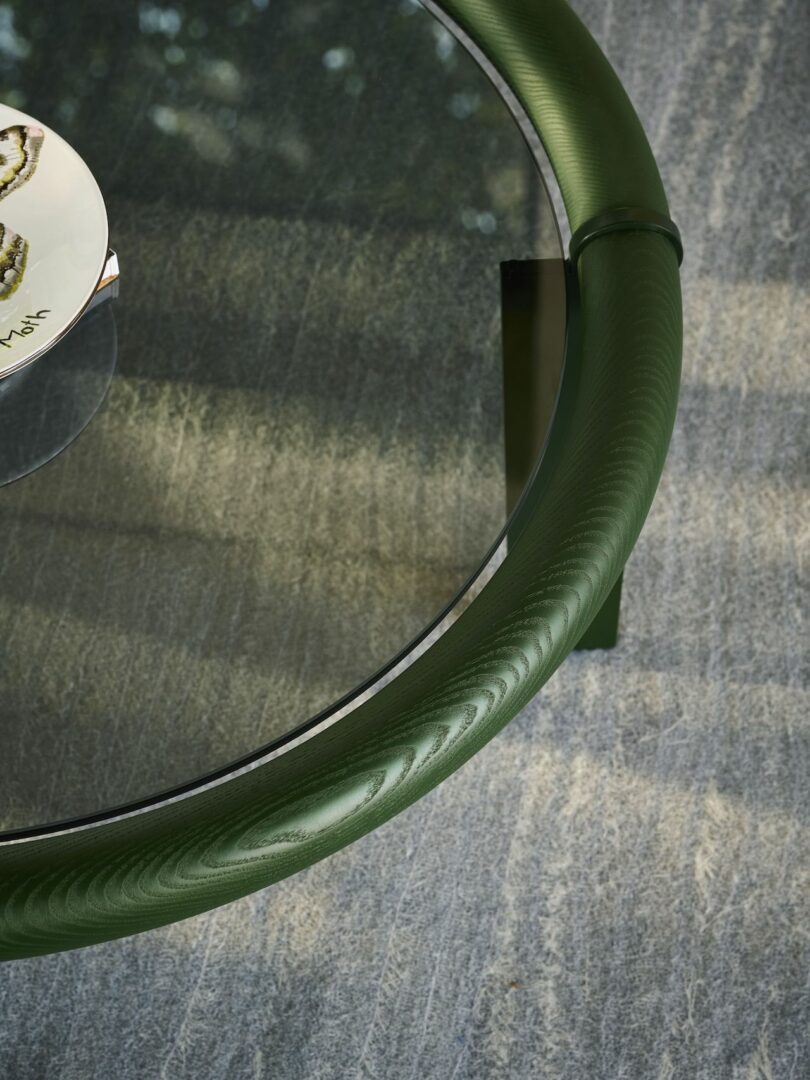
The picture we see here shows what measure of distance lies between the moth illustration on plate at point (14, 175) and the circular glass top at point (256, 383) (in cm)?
6

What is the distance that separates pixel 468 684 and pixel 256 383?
24 cm

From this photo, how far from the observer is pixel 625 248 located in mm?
665

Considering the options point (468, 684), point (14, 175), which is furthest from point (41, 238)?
point (468, 684)

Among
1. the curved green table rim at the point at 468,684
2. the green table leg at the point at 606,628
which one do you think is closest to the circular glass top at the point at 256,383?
the curved green table rim at the point at 468,684

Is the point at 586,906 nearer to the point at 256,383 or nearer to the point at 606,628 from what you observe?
the point at 606,628

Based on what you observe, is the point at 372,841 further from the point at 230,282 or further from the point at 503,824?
the point at 230,282

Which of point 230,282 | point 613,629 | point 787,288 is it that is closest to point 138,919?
point 230,282

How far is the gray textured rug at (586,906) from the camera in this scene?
2.63ft

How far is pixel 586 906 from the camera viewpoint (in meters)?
0.85

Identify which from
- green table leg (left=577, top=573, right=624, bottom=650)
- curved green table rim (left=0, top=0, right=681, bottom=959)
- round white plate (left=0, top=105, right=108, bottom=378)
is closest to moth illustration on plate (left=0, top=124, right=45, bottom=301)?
round white plate (left=0, top=105, right=108, bottom=378)

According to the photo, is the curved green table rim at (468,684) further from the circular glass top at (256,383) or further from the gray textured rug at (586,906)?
the gray textured rug at (586,906)

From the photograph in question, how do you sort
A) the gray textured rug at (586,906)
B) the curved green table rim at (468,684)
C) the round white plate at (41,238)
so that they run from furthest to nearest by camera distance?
the gray textured rug at (586,906), the round white plate at (41,238), the curved green table rim at (468,684)

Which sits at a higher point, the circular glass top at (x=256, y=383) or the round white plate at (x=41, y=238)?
the round white plate at (x=41, y=238)

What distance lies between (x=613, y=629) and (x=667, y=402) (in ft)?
1.05
